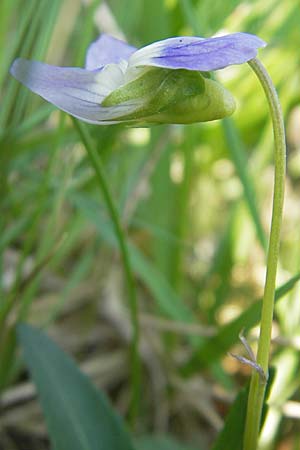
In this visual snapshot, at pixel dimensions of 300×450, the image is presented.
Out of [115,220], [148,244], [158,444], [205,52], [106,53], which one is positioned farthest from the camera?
[148,244]

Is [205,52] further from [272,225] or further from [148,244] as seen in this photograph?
[148,244]

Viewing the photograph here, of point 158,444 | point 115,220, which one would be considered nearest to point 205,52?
point 115,220

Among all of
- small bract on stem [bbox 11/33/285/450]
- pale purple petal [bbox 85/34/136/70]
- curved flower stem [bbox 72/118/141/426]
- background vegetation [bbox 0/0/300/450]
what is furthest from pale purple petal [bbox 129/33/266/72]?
background vegetation [bbox 0/0/300/450]

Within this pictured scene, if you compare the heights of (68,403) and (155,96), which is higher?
(155,96)

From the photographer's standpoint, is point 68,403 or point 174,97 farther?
point 68,403

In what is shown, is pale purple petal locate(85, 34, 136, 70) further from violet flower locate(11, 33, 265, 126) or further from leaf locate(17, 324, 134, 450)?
leaf locate(17, 324, 134, 450)

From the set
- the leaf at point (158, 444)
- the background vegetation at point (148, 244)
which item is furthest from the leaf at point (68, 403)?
the leaf at point (158, 444)
